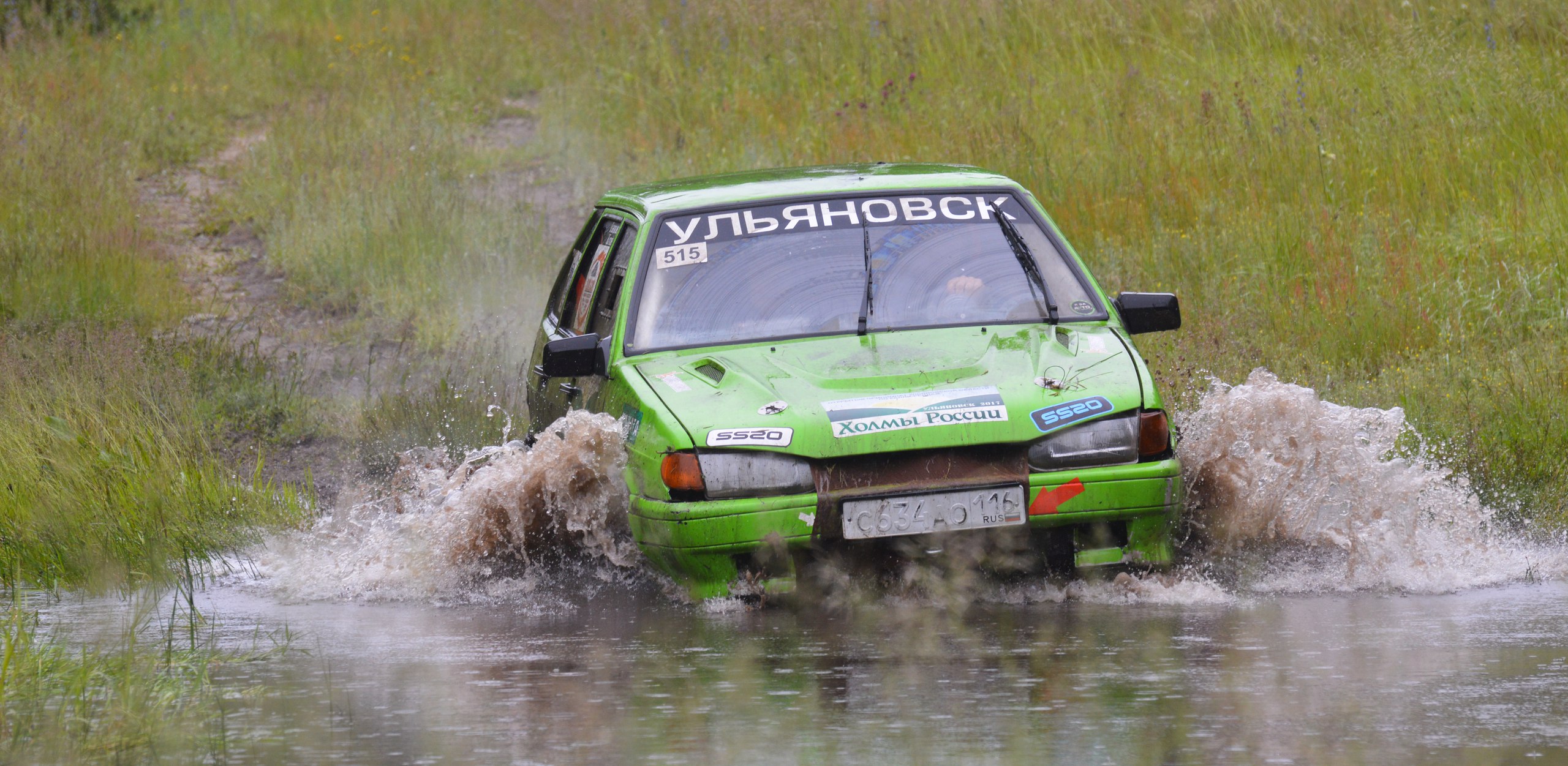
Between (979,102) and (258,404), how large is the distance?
7230 millimetres

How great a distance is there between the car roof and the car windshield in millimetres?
61

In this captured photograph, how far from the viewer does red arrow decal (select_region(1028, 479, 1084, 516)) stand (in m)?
6.20

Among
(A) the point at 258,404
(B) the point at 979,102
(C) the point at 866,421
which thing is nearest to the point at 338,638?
(C) the point at 866,421

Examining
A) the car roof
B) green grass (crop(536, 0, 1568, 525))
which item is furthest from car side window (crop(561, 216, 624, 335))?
green grass (crop(536, 0, 1568, 525))

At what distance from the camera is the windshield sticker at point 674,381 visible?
662 centimetres

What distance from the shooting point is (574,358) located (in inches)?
281

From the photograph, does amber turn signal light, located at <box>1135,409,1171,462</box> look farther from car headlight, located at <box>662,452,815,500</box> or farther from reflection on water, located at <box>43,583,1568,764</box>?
car headlight, located at <box>662,452,815,500</box>

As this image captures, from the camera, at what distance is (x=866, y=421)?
20.4 feet

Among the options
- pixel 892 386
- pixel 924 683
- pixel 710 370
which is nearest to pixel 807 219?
pixel 710 370

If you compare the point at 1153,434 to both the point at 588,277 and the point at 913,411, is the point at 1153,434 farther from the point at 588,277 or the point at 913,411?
the point at 588,277

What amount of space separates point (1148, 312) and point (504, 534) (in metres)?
2.52

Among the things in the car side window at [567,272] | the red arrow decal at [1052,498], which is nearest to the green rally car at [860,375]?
the red arrow decal at [1052,498]

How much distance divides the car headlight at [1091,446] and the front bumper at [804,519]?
0.17 ft

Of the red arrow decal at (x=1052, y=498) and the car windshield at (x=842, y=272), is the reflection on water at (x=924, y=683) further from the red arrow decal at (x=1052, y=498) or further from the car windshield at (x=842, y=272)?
the car windshield at (x=842, y=272)
